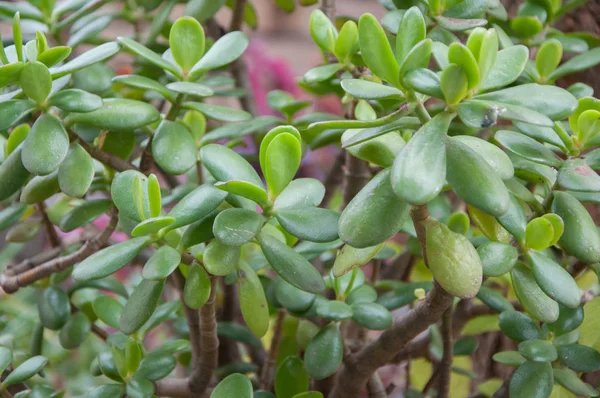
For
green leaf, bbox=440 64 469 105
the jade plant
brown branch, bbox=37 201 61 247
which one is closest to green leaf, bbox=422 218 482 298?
the jade plant

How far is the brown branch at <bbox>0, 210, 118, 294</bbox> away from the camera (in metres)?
0.69

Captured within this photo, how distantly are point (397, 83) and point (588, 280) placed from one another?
0.65 meters

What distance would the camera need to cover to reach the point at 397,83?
0.50 m

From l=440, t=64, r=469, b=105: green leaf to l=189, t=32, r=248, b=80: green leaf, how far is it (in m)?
0.28

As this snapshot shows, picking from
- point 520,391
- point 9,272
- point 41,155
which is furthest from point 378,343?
point 9,272

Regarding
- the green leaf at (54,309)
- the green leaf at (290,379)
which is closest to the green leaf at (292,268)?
the green leaf at (290,379)

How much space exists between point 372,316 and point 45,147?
0.35 metres

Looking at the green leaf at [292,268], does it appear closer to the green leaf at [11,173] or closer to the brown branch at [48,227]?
the green leaf at [11,173]

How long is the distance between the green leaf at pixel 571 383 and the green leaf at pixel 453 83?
1.09ft

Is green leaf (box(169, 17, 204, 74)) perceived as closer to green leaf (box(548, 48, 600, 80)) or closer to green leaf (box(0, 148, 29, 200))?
green leaf (box(0, 148, 29, 200))

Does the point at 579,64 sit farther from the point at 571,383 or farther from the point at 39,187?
the point at 39,187

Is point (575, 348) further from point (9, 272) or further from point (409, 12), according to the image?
point (9, 272)

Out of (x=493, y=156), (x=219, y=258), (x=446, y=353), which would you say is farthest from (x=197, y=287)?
(x=446, y=353)

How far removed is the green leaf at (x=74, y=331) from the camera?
2.65 ft
